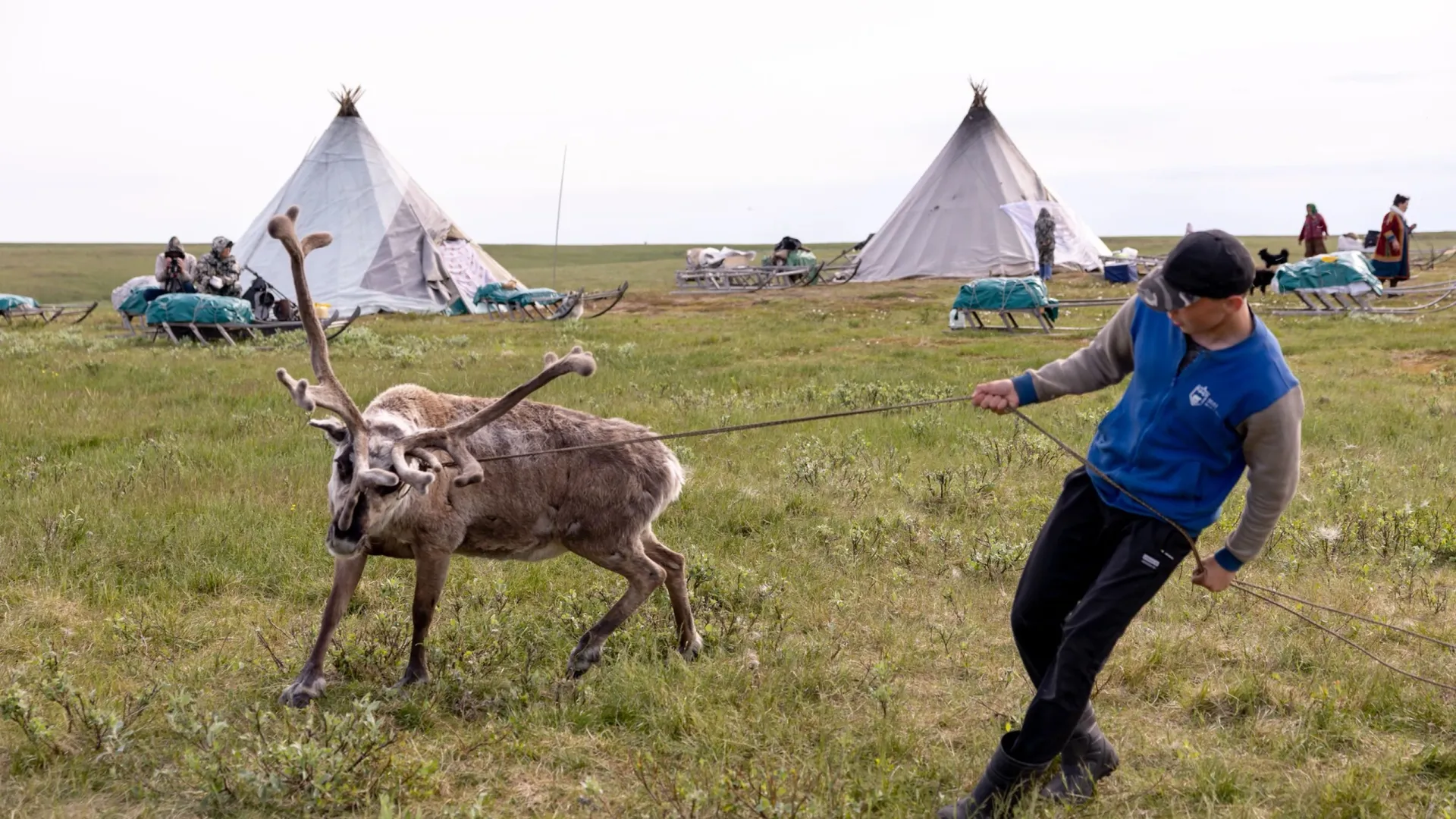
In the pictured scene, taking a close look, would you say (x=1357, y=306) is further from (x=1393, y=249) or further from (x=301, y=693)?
(x=301, y=693)

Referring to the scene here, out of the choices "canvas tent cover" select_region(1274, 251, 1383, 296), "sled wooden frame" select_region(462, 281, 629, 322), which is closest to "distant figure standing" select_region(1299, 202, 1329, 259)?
"canvas tent cover" select_region(1274, 251, 1383, 296)

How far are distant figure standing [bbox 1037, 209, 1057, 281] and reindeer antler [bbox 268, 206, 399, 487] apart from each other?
98.0 ft

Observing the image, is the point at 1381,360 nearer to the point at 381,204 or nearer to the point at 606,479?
the point at 606,479

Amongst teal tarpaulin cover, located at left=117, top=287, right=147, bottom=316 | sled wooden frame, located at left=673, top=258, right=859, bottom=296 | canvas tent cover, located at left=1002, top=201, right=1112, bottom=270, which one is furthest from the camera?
sled wooden frame, located at left=673, top=258, right=859, bottom=296

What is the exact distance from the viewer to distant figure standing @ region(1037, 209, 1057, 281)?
1287 inches

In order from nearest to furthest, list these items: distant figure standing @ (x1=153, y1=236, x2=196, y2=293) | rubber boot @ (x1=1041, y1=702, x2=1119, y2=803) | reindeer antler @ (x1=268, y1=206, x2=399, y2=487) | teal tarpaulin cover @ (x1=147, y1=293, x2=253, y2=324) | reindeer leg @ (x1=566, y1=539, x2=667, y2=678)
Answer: rubber boot @ (x1=1041, y1=702, x2=1119, y2=803) < reindeer antler @ (x1=268, y1=206, x2=399, y2=487) < reindeer leg @ (x1=566, y1=539, x2=667, y2=678) < teal tarpaulin cover @ (x1=147, y1=293, x2=253, y2=324) < distant figure standing @ (x1=153, y1=236, x2=196, y2=293)

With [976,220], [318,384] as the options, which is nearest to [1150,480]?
[318,384]

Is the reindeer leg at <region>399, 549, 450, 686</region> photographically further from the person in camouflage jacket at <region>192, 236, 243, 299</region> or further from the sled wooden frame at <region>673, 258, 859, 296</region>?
the sled wooden frame at <region>673, 258, 859, 296</region>

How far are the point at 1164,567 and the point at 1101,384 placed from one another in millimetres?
864

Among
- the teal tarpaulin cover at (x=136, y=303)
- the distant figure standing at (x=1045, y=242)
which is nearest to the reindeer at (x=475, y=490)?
the teal tarpaulin cover at (x=136, y=303)

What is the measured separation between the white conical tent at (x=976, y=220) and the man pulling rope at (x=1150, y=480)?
31.4 m

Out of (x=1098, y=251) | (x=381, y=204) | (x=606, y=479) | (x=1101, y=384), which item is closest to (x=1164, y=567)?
(x=1101, y=384)

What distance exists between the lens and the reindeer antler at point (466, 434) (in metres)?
4.70

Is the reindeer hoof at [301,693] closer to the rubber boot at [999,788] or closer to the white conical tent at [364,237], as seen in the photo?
the rubber boot at [999,788]
